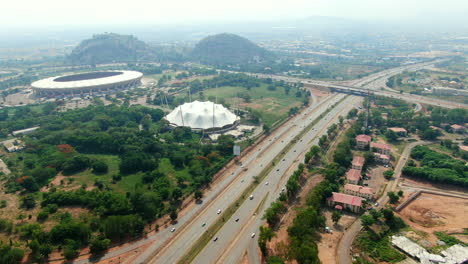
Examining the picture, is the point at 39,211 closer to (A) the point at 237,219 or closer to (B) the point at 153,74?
(A) the point at 237,219

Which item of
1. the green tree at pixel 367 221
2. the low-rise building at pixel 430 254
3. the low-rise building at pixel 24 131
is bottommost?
the low-rise building at pixel 430 254

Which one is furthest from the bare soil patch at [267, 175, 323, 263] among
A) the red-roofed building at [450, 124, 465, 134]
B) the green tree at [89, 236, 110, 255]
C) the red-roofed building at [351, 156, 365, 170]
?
the red-roofed building at [450, 124, 465, 134]

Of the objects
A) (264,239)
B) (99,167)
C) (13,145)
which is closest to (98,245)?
(264,239)

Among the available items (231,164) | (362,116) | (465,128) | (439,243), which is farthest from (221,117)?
(465,128)

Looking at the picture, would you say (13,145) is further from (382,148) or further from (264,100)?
(382,148)

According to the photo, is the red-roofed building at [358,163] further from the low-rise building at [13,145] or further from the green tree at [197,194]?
the low-rise building at [13,145]

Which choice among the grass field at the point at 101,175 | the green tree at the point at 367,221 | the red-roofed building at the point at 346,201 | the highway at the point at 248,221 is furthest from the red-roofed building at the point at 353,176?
the grass field at the point at 101,175

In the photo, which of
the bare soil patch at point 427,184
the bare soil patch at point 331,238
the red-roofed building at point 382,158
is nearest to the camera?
the bare soil patch at point 331,238
